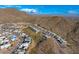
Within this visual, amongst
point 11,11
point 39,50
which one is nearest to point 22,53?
point 39,50

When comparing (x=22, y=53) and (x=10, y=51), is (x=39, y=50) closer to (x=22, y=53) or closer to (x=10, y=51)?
(x=22, y=53)

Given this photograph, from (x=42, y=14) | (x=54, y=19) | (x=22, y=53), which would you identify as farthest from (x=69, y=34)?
(x=22, y=53)

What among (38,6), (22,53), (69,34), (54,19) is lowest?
(22,53)

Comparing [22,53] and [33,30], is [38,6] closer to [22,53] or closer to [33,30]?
[33,30]
